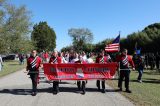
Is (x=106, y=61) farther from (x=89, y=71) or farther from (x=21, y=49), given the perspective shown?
(x=21, y=49)

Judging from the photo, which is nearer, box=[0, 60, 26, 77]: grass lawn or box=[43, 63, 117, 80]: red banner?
box=[43, 63, 117, 80]: red banner

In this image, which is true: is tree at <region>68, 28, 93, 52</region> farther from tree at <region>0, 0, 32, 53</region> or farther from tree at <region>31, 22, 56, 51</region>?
tree at <region>0, 0, 32, 53</region>

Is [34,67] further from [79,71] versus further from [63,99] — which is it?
[63,99]

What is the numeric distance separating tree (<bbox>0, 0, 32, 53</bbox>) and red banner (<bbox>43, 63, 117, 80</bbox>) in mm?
51249

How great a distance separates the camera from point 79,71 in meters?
16.6

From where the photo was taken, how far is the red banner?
53.7 ft

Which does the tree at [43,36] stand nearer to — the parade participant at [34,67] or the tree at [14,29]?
the tree at [14,29]

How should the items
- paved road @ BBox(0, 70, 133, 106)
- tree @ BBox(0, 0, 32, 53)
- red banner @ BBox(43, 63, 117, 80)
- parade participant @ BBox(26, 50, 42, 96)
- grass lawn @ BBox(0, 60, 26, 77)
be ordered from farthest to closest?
tree @ BBox(0, 0, 32, 53), grass lawn @ BBox(0, 60, 26, 77), red banner @ BBox(43, 63, 117, 80), parade participant @ BBox(26, 50, 42, 96), paved road @ BBox(0, 70, 133, 106)

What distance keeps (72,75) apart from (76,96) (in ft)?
6.84

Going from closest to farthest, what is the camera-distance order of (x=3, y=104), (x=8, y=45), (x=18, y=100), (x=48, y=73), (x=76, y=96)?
(x=3, y=104) → (x=18, y=100) → (x=76, y=96) → (x=48, y=73) → (x=8, y=45)

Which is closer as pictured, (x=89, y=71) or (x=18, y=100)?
(x=18, y=100)

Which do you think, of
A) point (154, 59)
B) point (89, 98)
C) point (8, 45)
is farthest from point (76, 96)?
point (8, 45)

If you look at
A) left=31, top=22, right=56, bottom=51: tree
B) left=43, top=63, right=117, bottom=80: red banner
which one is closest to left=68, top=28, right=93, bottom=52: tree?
left=31, top=22, right=56, bottom=51: tree

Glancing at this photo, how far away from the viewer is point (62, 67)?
1652cm
